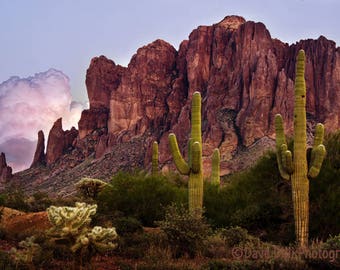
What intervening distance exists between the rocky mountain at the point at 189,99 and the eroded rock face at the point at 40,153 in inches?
17.3

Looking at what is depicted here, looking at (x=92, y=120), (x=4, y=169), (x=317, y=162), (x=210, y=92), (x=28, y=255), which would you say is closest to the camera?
(x=28, y=255)

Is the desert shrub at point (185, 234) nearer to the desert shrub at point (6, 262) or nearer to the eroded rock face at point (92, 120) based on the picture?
the desert shrub at point (6, 262)

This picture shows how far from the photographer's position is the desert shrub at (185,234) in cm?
1066

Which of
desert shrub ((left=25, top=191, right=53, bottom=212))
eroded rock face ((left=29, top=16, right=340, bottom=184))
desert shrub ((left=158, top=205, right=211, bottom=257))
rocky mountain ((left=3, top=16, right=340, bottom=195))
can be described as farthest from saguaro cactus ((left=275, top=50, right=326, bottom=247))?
eroded rock face ((left=29, top=16, right=340, bottom=184))

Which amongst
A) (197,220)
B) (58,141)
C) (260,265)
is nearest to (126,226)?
(197,220)

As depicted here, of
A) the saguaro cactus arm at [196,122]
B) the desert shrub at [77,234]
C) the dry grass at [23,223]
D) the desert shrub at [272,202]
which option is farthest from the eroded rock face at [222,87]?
the desert shrub at [77,234]

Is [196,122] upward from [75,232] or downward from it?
upward

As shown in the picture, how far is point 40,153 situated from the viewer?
13912 cm

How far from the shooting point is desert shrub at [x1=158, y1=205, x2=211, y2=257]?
1066 cm

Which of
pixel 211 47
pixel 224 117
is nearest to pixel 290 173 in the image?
pixel 224 117

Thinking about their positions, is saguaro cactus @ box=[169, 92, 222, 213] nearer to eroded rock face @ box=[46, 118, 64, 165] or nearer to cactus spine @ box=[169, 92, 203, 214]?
cactus spine @ box=[169, 92, 203, 214]

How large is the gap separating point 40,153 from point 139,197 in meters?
127

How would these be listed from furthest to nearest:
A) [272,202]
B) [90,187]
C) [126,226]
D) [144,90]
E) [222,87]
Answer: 1. [144,90]
2. [222,87]
3. [90,187]
4. [272,202]
5. [126,226]

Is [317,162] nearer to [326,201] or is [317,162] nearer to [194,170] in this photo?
[326,201]
